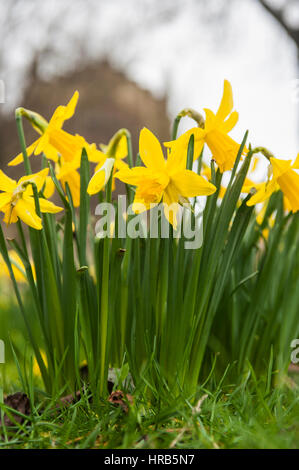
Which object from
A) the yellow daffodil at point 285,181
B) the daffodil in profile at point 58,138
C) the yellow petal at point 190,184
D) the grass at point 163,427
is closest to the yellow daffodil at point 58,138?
the daffodil in profile at point 58,138

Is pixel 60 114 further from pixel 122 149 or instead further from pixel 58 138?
pixel 122 149

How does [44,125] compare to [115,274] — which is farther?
[44,125]

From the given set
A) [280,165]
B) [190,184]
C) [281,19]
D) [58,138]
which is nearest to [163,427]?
[190,184]

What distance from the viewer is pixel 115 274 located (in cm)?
106

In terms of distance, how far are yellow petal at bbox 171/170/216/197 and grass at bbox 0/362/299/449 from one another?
427 millimetres

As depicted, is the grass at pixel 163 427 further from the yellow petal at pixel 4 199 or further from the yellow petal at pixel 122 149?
the yellow petal at pixel 122 149

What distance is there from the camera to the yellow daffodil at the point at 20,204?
101 centimetres

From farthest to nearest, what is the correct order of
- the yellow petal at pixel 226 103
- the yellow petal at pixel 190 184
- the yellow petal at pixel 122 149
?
the yellow petal at pixel 122 149
the yellow petal at pixel 226 103
the yellow petal at pixel 190 184

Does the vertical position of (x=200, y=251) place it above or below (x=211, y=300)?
above

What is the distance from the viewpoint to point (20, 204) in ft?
3.39

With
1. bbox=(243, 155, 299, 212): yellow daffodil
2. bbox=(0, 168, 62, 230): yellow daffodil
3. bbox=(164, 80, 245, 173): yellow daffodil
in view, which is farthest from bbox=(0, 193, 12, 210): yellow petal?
bbox=(243, 155, 299, 212): yellow daffodil
